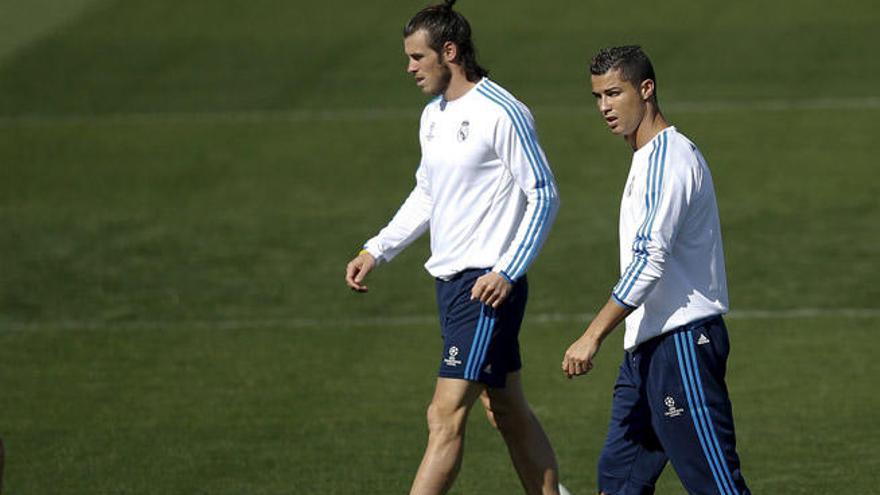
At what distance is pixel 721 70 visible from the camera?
21.8 meters

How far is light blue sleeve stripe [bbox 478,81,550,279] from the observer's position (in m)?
7.46

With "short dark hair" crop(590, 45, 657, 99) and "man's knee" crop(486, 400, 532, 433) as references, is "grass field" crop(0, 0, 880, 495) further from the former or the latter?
"short dark hair" crop(590, 45, 657, 99)

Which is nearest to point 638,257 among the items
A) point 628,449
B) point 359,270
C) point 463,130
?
point 628,449

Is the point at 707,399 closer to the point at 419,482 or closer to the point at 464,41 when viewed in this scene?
the point at 419,482

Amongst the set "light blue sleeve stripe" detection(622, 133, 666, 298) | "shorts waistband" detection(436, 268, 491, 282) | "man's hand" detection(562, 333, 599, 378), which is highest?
"light blue sleeve stripe" detection(622, 133, 666, 298)

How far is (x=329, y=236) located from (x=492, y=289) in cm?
810

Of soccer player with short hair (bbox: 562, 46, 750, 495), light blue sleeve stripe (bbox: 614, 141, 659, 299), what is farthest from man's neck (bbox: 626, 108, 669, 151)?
light blue sleeve stripe (bbox: 614, 141, 659, 299)

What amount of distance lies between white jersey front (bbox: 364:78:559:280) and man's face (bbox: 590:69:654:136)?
2.58 feet

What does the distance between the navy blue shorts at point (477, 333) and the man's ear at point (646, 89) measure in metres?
1.26

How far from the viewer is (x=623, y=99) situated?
22.3ft

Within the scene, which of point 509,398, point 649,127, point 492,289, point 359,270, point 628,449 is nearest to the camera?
point 649,127

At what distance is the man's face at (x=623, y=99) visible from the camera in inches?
267

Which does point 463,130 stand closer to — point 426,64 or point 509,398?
point 426,64

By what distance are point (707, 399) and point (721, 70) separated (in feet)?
51.1
